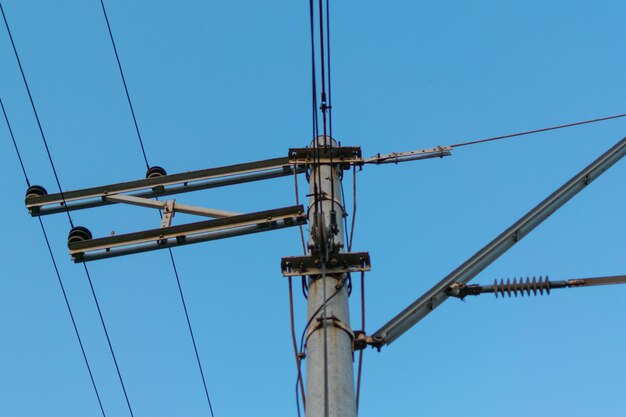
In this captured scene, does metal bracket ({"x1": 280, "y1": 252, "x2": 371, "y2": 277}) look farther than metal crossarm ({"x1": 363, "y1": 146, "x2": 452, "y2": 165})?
No

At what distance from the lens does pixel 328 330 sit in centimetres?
614

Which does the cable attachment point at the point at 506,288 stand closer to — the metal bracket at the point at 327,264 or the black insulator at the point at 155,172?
the metal bracket at the point at 327,264

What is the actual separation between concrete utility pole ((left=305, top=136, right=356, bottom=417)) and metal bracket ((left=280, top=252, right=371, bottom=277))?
0.05 metres

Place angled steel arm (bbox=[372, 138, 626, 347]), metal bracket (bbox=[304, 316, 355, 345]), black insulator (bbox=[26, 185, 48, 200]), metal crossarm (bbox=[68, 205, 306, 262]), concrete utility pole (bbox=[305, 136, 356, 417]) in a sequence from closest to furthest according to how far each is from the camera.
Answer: concrete utility pole (bbox=[305, 136, 356, 417]), metal bracket (bbox=[304, 316, 355, 345]), angled steel arm (bbox=[372, 138, 626, 347]), metal crossarm (bbox=[68, 205, 306, 262]), black insulator (bbox=[26, 185, 48, 200])

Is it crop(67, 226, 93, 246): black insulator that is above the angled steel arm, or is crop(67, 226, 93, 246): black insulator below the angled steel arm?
above

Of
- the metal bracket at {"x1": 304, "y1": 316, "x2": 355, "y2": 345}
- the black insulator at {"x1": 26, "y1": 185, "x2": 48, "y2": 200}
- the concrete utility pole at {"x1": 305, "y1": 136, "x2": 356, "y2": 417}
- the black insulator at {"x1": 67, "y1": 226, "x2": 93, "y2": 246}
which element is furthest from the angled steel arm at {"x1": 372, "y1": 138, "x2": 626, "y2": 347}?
the black insulator at {"x1": 26, "y1": 185, "x2": 48, "y2": 200}

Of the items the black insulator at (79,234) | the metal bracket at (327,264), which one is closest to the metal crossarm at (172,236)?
the black insulator at (79,234)

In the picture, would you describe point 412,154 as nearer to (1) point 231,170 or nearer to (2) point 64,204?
(1) point 231,170

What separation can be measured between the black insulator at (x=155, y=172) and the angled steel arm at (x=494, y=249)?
3.74 m

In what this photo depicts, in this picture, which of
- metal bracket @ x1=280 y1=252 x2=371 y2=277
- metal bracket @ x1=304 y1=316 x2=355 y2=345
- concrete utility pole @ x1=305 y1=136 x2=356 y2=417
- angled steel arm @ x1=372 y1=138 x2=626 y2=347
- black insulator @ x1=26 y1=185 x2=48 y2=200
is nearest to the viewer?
concrete utility pole @ x1=305 y1=136 x2=356 y2=417

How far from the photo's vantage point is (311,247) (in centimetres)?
672

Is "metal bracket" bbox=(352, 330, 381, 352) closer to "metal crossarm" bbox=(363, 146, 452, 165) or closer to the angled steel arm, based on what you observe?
the angled steel arm

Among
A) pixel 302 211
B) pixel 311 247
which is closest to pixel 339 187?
pixel 302 211

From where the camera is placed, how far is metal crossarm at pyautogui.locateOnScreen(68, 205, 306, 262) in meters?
8.04
